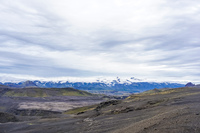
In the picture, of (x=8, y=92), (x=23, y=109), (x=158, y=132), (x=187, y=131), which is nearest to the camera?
(x=187, y=131)

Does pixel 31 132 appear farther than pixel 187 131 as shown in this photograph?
Yes

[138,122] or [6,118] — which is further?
[6,118]

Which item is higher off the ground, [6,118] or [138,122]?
[138,122]

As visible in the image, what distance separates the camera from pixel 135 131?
523 inches

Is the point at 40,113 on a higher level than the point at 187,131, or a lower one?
lower

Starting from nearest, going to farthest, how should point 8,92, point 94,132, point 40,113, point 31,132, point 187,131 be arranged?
point 187,131 < point 94,132 < point 31,132 < point 40,113 < point 8,92

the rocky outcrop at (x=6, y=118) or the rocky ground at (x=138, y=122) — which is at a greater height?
the rocky ground at (x=138, y=122)

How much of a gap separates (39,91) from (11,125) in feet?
476

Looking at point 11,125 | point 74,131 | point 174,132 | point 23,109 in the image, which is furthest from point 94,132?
point 23,109

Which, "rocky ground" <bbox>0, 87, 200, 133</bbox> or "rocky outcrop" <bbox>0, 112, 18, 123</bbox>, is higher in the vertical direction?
"rocky ground" <bbox>0, 87, 200, 133</bbox>

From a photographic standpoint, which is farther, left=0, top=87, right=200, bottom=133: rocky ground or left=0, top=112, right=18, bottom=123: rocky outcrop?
left=0, top=112, right=18, bottom=123: rocky outcrop

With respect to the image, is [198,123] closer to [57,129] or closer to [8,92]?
[57,129]

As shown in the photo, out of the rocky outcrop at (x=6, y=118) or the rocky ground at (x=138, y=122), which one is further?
the rocky outcrop at (x=6, y=118)

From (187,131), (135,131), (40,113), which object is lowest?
(40,113)
